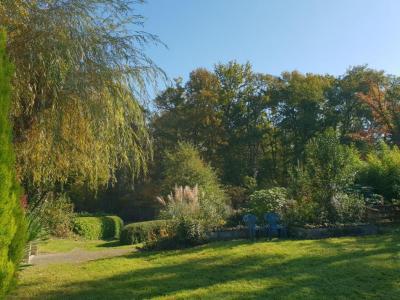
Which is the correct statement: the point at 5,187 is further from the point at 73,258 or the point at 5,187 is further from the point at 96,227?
the point at 96,227

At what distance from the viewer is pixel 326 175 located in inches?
463

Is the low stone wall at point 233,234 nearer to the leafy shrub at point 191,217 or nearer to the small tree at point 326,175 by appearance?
the leafy shrub at point 191,217

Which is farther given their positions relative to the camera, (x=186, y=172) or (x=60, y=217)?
(x=186, y=172)

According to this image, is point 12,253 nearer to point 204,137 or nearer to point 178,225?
point 178,225

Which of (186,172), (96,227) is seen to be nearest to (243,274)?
(186,172)

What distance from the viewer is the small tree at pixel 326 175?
1147cm

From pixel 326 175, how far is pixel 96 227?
14930 mm

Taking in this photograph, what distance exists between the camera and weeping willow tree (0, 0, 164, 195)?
6340 mm

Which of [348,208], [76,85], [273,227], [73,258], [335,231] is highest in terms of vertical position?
[76,85]

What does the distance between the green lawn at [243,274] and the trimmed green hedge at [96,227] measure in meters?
13.0

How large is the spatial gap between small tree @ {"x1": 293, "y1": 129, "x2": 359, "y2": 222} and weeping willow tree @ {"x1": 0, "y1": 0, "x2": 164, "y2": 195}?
5.94m

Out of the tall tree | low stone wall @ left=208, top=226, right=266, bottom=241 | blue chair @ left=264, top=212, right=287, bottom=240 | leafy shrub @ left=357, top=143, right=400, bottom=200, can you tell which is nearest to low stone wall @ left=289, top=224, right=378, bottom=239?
blue chair @ left=264, top=212, right=287, bottom=240

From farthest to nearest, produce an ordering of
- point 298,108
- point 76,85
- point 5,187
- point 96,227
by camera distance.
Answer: point 298,108 → point 96,227 → point 76,85 → point 5,187

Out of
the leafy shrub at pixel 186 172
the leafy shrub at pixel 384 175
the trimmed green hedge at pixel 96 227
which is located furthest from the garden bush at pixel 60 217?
the leafy shrub at pixel 384 175
